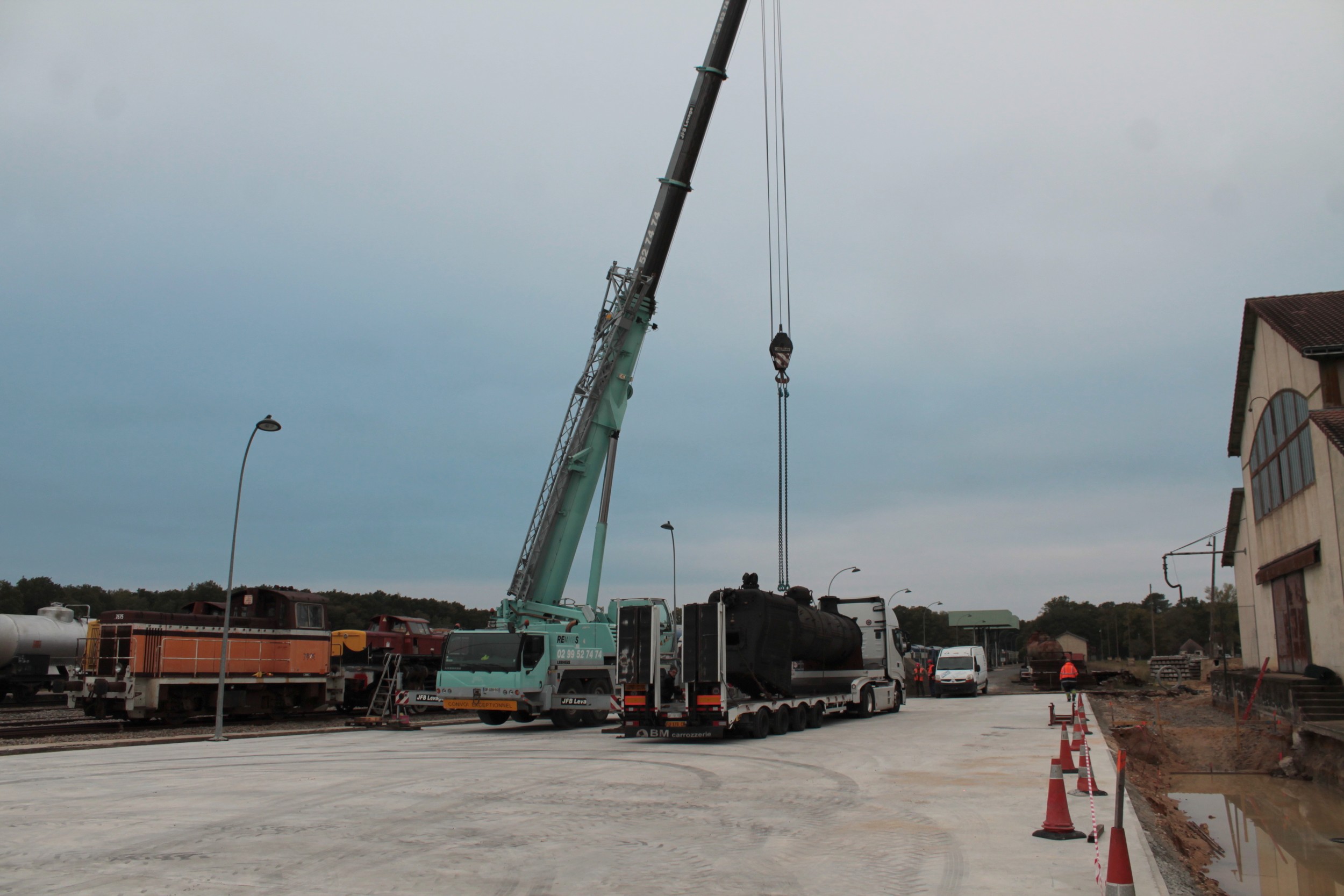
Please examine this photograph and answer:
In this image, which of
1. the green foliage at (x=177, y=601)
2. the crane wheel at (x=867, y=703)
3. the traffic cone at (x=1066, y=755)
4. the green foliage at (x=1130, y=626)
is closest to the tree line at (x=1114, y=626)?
the green foliage at (x=1130, y=626)

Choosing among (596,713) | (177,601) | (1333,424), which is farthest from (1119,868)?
(177,601)

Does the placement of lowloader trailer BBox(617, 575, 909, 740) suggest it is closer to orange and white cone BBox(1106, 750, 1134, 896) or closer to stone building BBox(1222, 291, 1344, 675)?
stone building BBox(1222, 291, 1344, 675)

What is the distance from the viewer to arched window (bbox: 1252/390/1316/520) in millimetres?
21766

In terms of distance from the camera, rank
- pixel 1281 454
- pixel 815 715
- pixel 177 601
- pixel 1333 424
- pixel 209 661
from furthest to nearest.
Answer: pixel 177 601
pixel 1281 454
pixel 209 661
pixel 815 715
pixel 1333 424

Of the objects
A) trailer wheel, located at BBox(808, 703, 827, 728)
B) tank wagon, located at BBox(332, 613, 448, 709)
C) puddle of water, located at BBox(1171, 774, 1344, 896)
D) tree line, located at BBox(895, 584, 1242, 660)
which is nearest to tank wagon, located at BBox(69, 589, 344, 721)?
tank wagon, located at BBox(332, 613, 448, 709)

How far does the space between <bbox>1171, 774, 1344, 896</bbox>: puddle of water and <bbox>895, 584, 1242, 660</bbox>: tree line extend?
99534 millimetres

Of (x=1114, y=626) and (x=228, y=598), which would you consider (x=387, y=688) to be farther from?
(x=1114, y=626)

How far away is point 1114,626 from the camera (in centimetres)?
12838

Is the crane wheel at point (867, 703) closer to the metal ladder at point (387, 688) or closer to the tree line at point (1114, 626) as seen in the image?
the metal ladder at point (387, 688)

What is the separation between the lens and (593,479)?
2147 centimetres

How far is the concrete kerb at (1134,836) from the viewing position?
262 inches

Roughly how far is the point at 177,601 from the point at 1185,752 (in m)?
72.3

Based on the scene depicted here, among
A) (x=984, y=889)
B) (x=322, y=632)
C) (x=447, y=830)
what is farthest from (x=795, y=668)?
(x=984, y=889)

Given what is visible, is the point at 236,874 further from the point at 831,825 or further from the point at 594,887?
the point at 831,825
